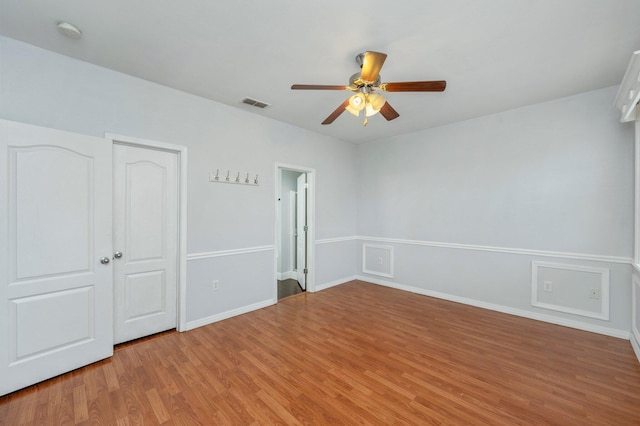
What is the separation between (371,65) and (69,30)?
2328 millimetres

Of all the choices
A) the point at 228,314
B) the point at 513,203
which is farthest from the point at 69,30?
the point at 513,203

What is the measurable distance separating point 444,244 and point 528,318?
4.53ft

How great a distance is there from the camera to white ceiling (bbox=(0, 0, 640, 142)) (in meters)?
1.78

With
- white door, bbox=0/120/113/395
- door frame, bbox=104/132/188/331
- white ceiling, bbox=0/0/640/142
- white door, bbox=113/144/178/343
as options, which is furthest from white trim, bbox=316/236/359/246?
white door, bbox=0/120/113/395

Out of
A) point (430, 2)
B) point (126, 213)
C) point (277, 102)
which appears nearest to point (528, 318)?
point (430, 2)

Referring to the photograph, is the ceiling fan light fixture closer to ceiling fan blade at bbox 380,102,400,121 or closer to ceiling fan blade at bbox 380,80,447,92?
ceiling fan blade at bbox 380,80,447,92

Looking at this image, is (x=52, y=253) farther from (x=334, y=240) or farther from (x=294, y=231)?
(x=334, y=240)

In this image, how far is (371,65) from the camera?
6.23ft

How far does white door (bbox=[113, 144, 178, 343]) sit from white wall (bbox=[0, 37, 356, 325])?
0.65ft

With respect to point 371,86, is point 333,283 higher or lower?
lower

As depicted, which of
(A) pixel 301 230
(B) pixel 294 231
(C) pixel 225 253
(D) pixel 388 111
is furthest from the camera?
(B) pixel 294 231

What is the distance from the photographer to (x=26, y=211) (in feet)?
6.73

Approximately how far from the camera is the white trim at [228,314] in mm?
3094

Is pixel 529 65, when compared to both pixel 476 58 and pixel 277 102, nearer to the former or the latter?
pixel 476 58
